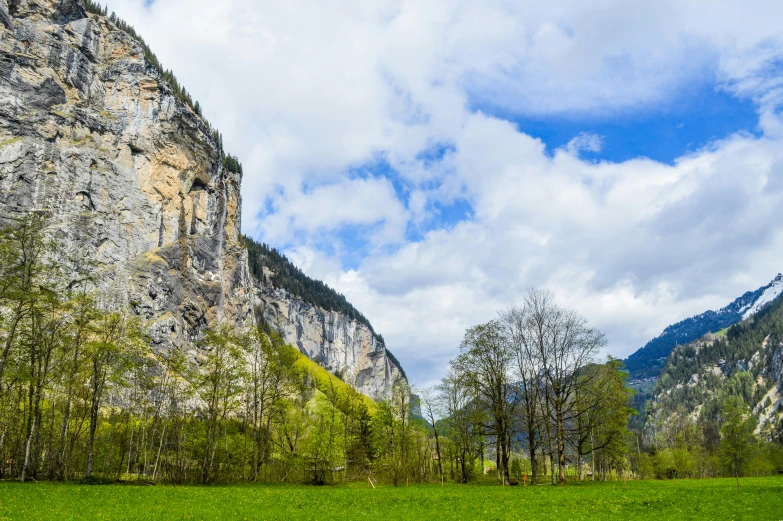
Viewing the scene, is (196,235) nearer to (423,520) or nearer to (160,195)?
(160,195)

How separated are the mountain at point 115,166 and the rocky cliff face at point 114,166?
0.23 m

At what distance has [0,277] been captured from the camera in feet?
93.2

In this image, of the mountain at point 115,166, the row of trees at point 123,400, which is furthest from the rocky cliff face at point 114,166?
the row of trees at point 123,400

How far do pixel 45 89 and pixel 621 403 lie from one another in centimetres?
11208

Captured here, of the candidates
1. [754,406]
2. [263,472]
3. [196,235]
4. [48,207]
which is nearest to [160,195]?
[196,235]

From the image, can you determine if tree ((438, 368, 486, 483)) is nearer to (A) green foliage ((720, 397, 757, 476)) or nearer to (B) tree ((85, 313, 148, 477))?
(B) tree ((85, 313, 148, 477))

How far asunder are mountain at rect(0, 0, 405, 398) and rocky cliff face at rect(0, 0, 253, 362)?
0.23 m

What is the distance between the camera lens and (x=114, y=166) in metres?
97.8

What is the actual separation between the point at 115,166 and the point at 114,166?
1.05ft

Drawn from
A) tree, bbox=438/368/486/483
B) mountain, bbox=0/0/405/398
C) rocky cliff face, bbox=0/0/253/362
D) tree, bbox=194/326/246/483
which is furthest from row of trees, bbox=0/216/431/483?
mountain, bbox=0/0/405/398

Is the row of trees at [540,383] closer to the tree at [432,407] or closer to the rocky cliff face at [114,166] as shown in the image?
the tree at [432,407]

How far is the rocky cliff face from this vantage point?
284 feet

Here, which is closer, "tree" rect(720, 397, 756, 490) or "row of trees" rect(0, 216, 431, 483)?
"row of trees" rect(0, 216, 431, 483)

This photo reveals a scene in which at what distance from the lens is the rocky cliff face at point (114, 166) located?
8644 centimetres
